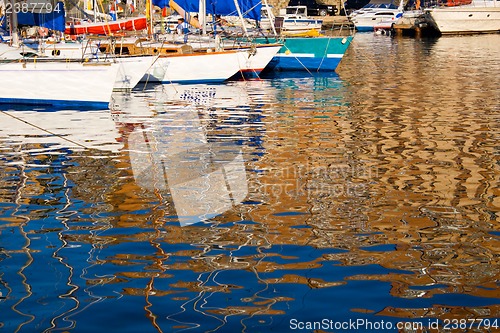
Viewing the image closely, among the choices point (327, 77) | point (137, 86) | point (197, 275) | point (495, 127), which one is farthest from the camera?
point (327, 77)

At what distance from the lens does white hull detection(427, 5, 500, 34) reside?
81688mm

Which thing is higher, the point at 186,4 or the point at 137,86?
the point at 186,4

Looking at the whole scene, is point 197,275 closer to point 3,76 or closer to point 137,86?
point 3,76

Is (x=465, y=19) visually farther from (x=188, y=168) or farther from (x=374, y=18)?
(x=188, y=168)

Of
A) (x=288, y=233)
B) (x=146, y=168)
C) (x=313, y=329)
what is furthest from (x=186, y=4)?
(x=313, y=329)

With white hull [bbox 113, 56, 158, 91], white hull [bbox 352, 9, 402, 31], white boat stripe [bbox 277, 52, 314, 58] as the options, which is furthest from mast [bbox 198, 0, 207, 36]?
white hull [bbox 352, 9, 402, 31]

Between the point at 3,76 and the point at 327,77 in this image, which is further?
the point at 327,77

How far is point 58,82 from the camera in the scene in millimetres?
28312

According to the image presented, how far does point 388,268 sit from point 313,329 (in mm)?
2163

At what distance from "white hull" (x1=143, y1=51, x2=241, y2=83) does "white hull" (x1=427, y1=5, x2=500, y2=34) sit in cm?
4972

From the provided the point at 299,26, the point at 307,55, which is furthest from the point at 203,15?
the point at 299,26

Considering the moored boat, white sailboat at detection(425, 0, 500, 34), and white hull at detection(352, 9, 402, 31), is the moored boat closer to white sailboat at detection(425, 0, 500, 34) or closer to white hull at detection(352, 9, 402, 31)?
white hull at detection(352, 9, 402, 31)

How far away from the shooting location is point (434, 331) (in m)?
8.65

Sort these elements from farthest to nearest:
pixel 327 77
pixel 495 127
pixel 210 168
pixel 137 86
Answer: pixel 327 77, pixel 137 86, pixel 495 127, pixel 210 168
